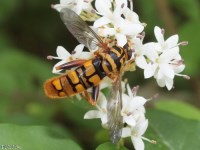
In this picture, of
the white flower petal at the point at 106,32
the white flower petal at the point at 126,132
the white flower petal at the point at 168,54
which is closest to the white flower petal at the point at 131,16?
the white flower petal at the point at 106,32

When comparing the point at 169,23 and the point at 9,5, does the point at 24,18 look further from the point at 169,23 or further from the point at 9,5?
the point at 169,23

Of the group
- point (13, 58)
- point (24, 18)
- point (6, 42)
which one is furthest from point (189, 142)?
point (24, 18)

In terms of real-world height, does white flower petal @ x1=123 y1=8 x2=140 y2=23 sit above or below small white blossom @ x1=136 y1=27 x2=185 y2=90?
above

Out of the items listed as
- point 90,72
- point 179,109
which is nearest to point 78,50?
point 90,72

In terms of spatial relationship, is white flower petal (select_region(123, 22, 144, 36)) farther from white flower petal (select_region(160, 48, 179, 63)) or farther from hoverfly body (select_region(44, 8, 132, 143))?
white flower petal (select_region(160, 48, 179, 63))

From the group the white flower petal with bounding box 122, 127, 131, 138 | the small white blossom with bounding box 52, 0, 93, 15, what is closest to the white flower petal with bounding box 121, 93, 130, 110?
the white flower petal with bounding box 122, 127, 131, 138

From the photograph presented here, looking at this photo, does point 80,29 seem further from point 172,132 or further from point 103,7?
point 172,132
